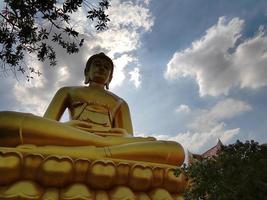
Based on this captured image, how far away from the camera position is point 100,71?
4906 millimetres

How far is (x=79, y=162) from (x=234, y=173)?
141 centimetres

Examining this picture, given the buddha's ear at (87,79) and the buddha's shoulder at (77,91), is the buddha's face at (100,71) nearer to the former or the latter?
the buddha's ear at (87,79)

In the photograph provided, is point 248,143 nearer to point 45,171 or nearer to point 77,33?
point 45,171

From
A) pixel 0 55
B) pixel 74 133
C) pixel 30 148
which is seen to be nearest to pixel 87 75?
pixel 0 55

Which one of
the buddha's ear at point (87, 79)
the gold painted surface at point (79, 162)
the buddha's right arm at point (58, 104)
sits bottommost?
the gold painted surface at point (79, 162)

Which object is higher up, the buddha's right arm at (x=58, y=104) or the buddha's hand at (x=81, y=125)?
the buddha's right arm at (x=58, y=104)

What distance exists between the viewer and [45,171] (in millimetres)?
2766

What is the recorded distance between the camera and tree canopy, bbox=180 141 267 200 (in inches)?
66.9

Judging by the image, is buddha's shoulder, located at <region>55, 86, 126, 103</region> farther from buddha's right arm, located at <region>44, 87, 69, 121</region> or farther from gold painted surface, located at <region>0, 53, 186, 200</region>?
gold painted surface, located at <region>0, 53, 186, 200</region>

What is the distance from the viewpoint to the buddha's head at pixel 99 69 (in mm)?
4902

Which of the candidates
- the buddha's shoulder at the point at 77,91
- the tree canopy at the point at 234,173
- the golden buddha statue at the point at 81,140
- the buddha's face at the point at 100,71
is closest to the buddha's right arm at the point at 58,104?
the buddha's shoulder at the point at 77,91

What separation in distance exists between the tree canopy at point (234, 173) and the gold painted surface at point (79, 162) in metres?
1.00

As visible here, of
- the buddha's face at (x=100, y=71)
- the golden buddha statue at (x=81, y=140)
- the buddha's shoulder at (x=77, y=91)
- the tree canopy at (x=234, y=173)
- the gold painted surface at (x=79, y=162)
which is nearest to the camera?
the tree canopy at (x=234, y=173)

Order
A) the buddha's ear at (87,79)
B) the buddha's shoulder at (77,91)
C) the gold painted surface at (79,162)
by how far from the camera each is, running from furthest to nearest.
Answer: the buddha's ear at (87,79) < the buddha's shoulder at (77,91) < the gold painted surface at (79,162)
